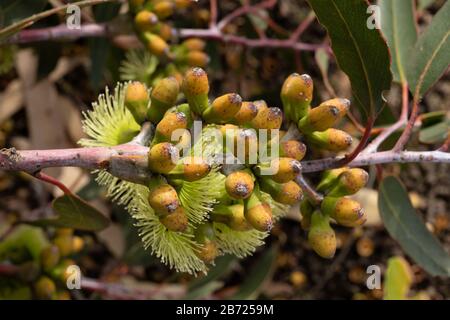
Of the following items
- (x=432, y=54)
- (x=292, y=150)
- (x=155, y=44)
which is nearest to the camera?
(x=292, y=150)

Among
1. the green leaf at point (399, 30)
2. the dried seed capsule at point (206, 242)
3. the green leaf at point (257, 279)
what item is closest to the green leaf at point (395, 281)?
the green leaf at point (257, 279)

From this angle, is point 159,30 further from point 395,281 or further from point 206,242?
point 395,281

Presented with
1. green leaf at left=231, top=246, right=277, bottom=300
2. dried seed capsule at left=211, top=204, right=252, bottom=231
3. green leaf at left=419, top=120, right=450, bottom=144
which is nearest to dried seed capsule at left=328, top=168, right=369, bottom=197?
dried seed capsule at left=211, top=204, right=252, bottom=231

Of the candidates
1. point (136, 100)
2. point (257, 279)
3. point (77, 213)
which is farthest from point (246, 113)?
point (257, 279)

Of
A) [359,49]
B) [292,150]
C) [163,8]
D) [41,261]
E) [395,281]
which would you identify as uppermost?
[163,8]

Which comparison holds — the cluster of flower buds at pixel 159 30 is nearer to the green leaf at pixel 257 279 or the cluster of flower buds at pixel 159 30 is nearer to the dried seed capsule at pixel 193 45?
the dried seed capsule at pixel 193 45

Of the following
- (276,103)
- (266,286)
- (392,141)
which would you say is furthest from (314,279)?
(392,141)
